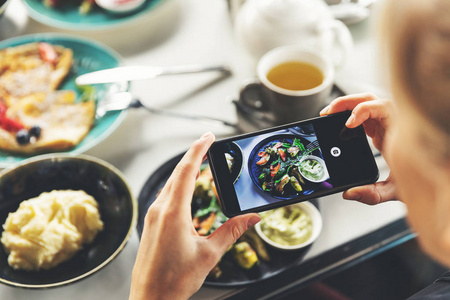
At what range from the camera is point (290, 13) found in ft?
3.13

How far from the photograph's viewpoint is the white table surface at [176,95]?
0.78m

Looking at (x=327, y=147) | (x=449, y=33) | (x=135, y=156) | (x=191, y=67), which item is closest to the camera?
(x=449, y=33)

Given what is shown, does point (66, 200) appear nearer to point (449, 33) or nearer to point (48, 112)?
point (48, 112)

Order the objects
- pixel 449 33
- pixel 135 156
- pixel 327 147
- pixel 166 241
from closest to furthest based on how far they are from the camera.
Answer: pixel 449 33, pixel 166 241, pixel 327 147, pixel 135 156

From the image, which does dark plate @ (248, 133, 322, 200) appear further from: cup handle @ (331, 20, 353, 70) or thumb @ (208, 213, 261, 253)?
cup handle @ (331, 20, 353, 70)

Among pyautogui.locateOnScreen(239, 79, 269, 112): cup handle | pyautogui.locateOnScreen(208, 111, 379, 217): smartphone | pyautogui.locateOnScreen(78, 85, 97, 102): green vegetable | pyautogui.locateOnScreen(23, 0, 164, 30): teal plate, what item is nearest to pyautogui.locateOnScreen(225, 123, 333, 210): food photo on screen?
pyautogui.locateOnScreen(208, 111, 379, 217): smartphone

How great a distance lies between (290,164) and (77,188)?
0.41 meters

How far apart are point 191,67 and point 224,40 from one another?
164 millimetres

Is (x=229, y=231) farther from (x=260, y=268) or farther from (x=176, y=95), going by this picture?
(x=176, y=95)

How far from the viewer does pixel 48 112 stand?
100cm

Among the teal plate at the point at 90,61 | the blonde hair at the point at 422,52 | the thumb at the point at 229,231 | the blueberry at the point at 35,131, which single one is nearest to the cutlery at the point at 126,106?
the teal plate at the point at 90,61

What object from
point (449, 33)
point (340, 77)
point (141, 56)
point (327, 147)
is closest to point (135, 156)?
point (141, 56)

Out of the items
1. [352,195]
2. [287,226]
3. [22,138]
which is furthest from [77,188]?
[352,195]

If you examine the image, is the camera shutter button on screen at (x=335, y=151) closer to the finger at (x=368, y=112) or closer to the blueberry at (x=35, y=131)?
the finger at (x=368, y=112)
